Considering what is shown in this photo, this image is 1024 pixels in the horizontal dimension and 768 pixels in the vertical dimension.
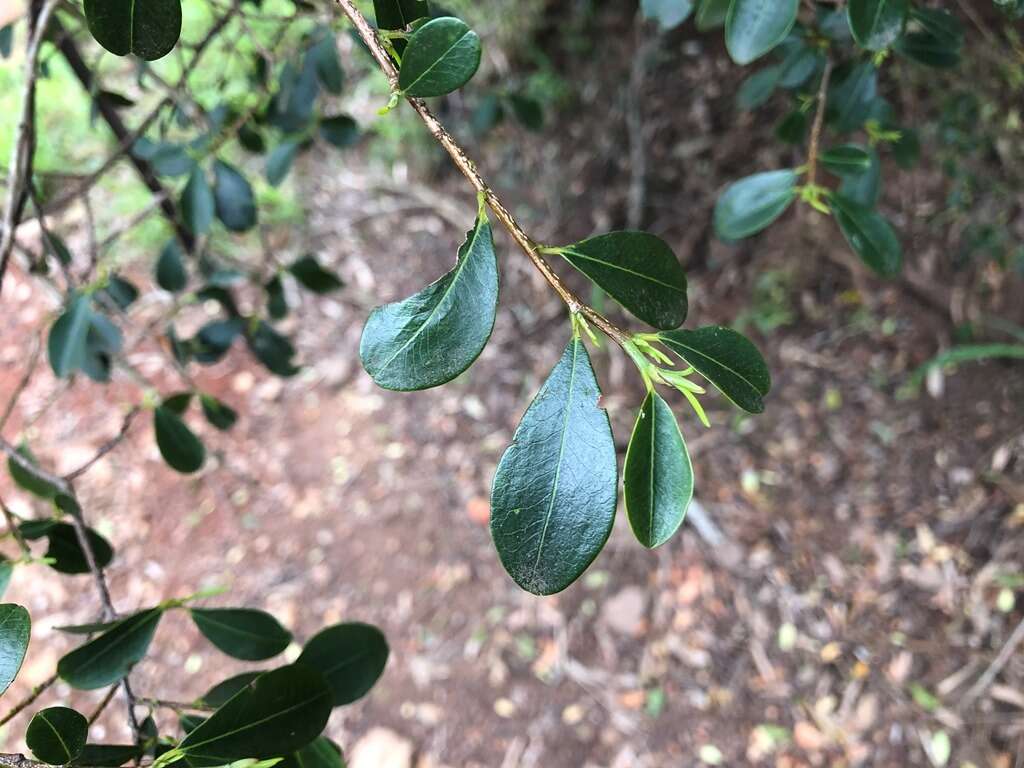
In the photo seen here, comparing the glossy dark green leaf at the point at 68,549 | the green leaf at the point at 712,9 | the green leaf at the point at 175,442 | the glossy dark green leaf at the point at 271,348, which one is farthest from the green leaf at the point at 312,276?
the green leaf at the point at 712,9

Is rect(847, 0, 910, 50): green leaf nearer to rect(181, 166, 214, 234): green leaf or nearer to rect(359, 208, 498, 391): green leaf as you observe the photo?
rect(359, 208, 498, 391): green leaf

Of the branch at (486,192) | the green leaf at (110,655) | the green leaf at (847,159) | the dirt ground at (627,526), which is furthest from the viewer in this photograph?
the dirt ground at (627,526)

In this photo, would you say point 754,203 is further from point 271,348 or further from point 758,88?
point 271,348

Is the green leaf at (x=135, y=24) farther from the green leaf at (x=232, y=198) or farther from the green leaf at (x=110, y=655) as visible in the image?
the green leaf at (x=232, y=198)

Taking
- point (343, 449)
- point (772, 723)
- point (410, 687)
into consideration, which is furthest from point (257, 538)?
point (772, 723)

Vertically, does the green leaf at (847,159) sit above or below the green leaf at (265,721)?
below

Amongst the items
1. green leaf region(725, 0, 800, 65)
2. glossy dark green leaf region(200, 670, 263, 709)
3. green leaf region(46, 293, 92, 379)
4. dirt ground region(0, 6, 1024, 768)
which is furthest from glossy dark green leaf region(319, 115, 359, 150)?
dirt ground region(0, 6, 1024, 768)

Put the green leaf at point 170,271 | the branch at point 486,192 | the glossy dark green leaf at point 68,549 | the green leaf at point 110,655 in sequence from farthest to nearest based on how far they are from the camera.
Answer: the green leaf at point 170,271, the glossy dark green leaf at point 68,549, the green leaf at point 110,655, the branch at point 486,192
